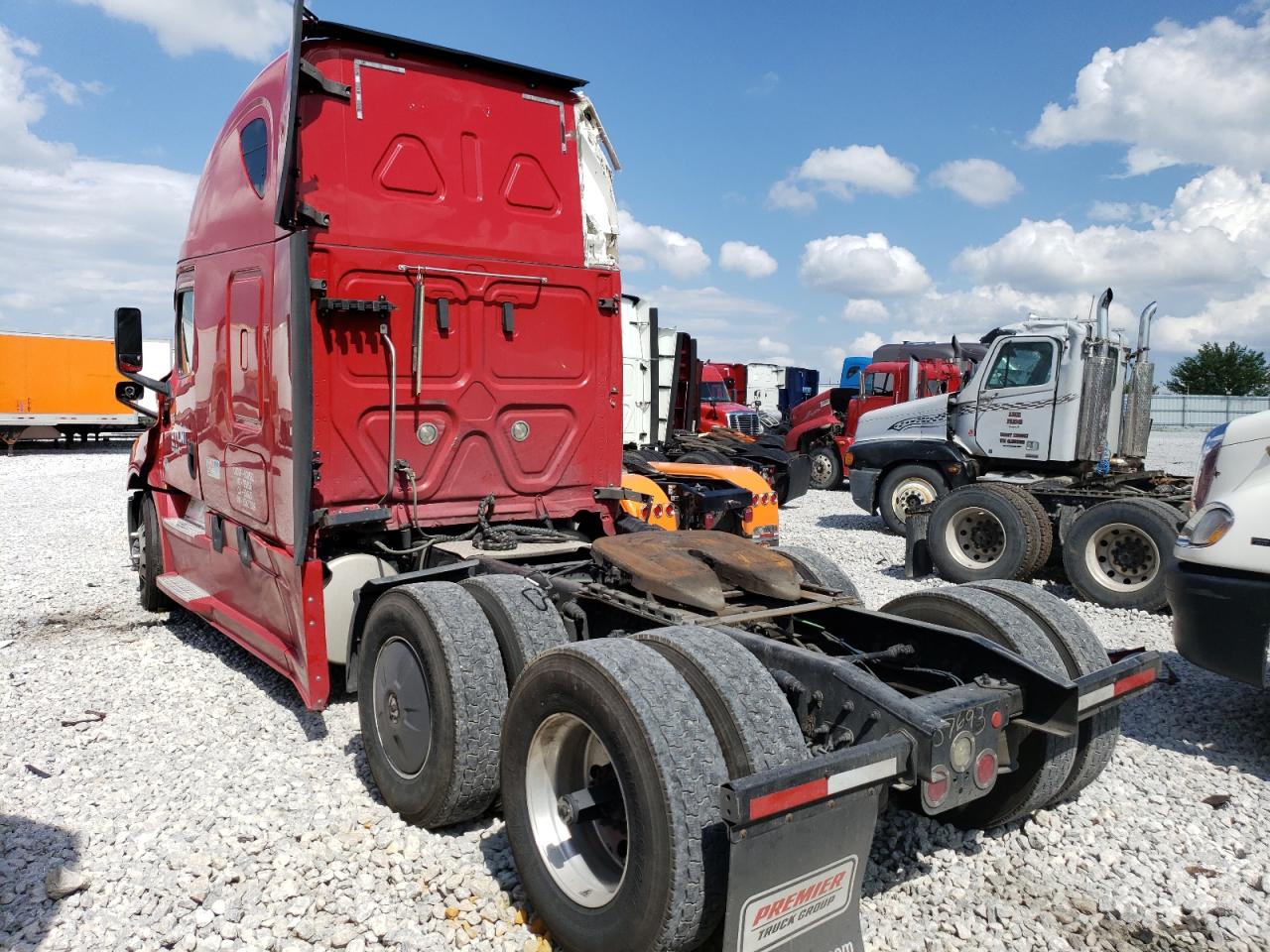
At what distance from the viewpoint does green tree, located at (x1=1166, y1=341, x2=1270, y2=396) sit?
168ft

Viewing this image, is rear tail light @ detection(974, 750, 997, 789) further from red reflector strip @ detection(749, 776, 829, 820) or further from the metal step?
the metal step

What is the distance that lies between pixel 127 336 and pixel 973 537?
7807 millimetres

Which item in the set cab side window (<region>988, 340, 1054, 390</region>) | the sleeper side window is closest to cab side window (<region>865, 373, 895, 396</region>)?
cab side window (<region>988, 340, 1054, 390</region>)

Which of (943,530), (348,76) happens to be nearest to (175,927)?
(348,76)

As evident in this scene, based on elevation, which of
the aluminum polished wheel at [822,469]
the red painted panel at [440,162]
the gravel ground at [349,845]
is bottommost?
the gravel ground at [349,845]

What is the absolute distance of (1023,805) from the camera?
139 inches

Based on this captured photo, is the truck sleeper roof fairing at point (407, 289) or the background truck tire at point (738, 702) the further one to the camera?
the truck sleeper roof fairing at point (407, 289)

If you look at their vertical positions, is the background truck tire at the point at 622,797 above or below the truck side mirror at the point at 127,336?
below

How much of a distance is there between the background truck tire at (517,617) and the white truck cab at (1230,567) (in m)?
3.06

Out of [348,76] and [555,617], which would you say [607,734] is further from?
[348,76]

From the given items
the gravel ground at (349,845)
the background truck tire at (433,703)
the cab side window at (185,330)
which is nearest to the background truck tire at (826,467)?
the gravel ground at (349,845)

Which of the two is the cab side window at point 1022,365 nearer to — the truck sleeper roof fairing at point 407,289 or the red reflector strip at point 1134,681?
the truck sleeper roof fairing at point 407,289

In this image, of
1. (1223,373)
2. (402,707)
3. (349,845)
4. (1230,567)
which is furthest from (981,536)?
(1223,373)

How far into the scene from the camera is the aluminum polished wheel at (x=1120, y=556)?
826 cm
